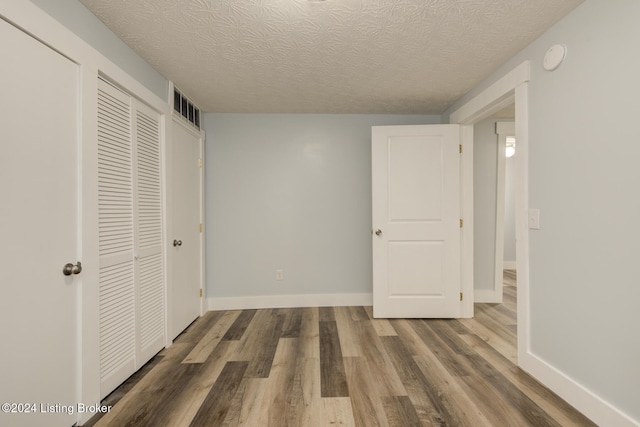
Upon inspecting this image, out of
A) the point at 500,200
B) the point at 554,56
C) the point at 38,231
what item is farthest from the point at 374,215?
the point at 38,231

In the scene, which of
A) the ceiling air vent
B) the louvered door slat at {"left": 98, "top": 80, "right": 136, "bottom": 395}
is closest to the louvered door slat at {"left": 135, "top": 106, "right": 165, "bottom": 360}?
the louvered door slat at {"left": 98, "top": 80, "right": 136, "bottom": 395}

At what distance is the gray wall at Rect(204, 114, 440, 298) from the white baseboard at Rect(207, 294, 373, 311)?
0.20 ft

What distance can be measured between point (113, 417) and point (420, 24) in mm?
2897

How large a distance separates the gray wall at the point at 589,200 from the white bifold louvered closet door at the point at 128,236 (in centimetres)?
277

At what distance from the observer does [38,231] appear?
4.38 feet

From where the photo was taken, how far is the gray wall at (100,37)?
146cm

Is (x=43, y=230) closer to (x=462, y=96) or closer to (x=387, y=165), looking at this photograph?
(x=387, y=165)

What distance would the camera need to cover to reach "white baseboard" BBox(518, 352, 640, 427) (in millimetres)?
1444

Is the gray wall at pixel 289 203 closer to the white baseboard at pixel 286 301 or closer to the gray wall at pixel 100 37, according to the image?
the white baseboard at pixel 286 301

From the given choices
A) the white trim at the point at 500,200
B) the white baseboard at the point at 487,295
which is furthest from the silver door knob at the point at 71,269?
the white trim at the point at 500,200

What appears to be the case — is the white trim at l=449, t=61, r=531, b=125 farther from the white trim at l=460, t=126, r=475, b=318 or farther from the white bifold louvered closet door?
the white bifold louvered closet door

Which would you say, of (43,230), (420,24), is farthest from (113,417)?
(420,24)

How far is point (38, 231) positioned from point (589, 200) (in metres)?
2.77

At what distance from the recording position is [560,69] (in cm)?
177
